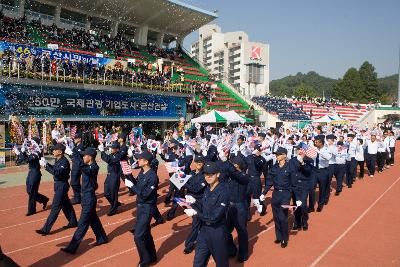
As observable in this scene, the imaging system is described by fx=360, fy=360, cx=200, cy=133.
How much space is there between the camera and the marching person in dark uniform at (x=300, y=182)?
7.47 meters

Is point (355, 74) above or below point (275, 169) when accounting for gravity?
above

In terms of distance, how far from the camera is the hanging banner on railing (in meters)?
20.1

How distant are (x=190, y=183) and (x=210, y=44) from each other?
4162 inches

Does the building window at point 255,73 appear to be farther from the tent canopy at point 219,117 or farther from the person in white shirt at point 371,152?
the person in white shirt at point 371,152

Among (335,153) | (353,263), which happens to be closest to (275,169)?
(353,263)

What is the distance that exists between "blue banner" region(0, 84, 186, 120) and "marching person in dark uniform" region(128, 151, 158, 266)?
52.6 feet

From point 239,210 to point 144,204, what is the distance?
1.77 metres

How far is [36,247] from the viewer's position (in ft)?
23.3

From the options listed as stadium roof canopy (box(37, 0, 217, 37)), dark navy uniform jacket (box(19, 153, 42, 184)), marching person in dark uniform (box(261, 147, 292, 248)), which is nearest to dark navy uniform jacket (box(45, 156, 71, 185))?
dark navy uniform jacket (box(19, 153, 42, 184))

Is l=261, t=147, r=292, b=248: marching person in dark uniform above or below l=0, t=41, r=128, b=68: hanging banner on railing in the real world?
below

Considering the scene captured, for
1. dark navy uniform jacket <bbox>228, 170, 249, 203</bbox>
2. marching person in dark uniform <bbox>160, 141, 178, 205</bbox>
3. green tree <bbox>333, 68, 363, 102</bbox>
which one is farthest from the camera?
green tree <bbox>333, 68, 363, 102</bbox>

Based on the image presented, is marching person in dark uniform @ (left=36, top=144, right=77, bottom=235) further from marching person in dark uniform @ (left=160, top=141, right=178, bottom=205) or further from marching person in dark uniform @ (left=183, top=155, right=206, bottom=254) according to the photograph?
marching person in dark uniform @ (left=160, top=141, right=178, bottom=205)

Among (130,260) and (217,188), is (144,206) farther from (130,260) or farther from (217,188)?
(217,188)

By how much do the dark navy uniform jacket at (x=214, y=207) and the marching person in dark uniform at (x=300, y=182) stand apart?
104 inches
